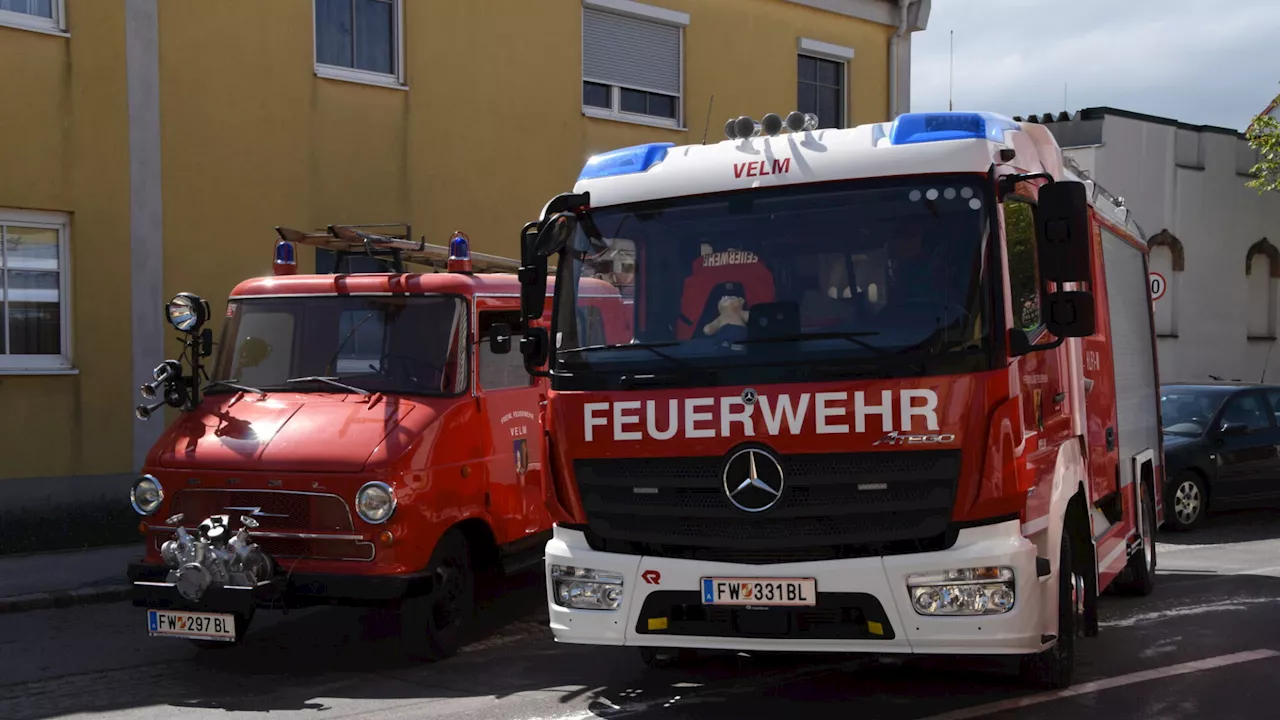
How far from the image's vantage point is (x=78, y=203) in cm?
1395

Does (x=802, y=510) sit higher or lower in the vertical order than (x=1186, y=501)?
higher

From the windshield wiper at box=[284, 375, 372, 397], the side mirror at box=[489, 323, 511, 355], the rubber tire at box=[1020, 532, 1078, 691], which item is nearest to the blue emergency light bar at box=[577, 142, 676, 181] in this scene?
the side mirror at box=[489, 323, 511, 355]

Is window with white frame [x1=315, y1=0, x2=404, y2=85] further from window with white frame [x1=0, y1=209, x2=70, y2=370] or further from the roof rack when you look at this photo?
the roof rack

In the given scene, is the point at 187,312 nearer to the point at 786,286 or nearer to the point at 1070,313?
the point at 786,286

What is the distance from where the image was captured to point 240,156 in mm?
15133

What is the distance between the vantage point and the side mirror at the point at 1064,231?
Answer: 5.95 m

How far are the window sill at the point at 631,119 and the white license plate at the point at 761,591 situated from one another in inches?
517

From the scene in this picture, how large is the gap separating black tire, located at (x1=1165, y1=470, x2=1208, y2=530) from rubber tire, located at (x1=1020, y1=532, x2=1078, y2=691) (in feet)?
28.0

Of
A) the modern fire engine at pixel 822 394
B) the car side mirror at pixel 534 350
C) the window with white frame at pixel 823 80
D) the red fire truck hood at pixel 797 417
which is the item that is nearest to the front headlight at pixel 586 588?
the modern fire engine at pixel 822 394

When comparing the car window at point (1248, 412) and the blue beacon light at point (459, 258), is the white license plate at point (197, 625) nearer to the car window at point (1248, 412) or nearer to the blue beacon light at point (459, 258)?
the blue beacon light at point (459, 258)

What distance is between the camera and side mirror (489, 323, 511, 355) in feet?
27.8

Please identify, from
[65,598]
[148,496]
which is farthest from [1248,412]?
[65,598]

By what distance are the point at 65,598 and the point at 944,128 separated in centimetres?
733

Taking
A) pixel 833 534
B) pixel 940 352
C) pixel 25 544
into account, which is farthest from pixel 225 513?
pixel 25 544
